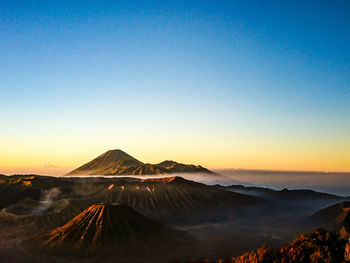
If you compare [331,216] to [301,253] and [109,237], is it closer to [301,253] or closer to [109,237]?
[109,237]

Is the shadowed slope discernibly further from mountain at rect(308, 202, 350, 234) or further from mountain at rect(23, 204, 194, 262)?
mountain at rect(308, 202, 350, 234)

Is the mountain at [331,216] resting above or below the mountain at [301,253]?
below

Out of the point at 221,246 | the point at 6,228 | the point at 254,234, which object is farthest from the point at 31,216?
the point at 254,234

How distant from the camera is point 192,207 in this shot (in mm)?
173625

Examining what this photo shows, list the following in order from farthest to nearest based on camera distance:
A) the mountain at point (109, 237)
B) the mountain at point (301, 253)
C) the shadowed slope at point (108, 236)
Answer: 1. the shadowed slope at point (108, 236)
2. the mountain at point (109, 237)
3. the mountain at point (301, 253)

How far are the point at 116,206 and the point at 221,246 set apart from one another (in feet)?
108

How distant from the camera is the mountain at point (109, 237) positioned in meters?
74.9

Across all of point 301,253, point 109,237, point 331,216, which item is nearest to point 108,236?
point 109,237

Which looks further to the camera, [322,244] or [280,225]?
[280,225]

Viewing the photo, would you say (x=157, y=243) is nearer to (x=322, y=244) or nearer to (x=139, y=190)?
(x=322, y=244)

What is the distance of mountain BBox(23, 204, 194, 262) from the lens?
74938 mm

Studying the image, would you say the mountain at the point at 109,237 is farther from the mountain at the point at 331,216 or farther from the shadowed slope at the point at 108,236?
the mountain at the point at 331,216

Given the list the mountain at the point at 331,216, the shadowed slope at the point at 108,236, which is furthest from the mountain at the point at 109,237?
the mountain at the point at 331,216

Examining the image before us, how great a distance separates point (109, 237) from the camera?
7919 centimetres
